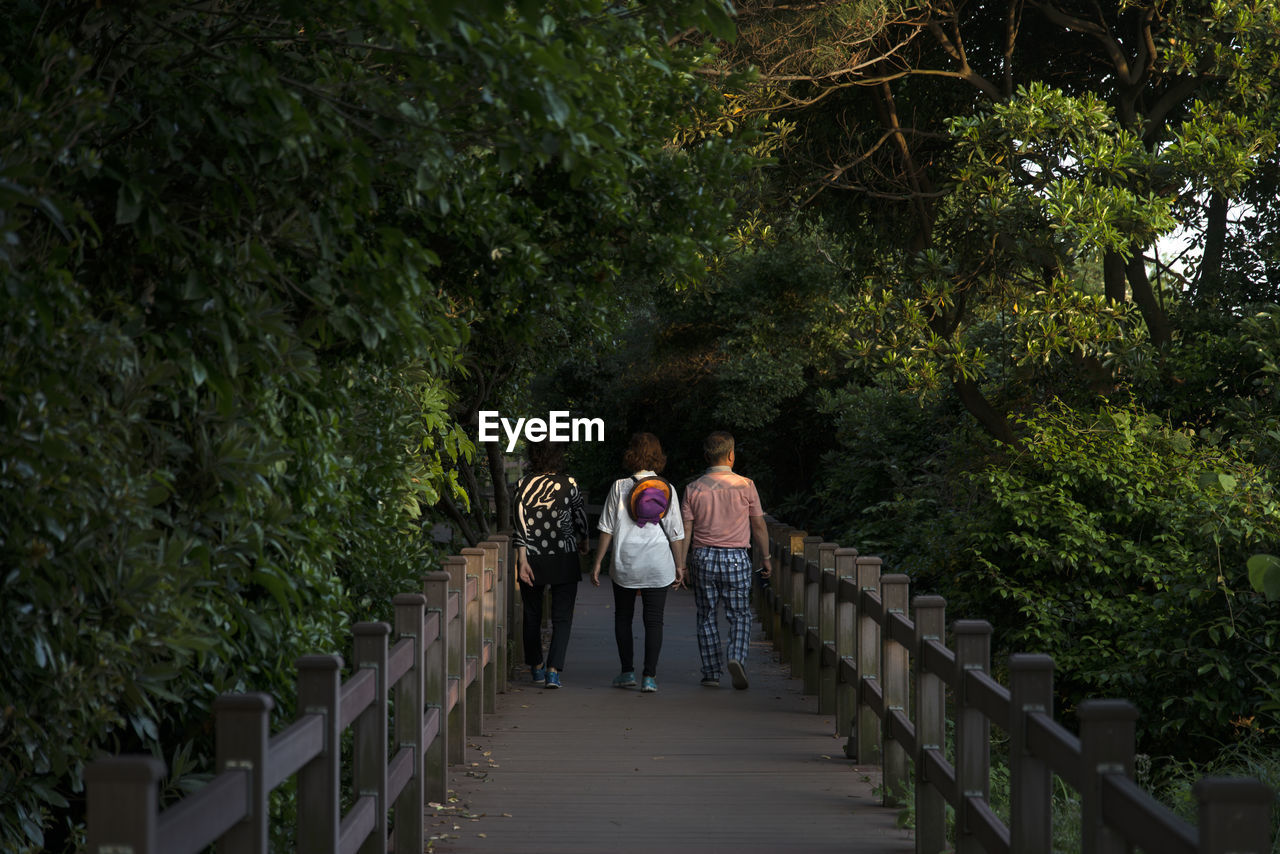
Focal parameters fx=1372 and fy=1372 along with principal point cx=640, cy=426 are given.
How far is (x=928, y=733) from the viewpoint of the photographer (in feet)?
18.4

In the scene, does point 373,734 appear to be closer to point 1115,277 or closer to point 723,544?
point 723,544

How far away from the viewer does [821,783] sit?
714 centimetres

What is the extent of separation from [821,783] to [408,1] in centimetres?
494

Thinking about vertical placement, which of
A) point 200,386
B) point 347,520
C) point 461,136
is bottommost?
point 347,520

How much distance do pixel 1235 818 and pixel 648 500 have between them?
7.30 meters

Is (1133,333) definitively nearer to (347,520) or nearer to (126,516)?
(347,520)

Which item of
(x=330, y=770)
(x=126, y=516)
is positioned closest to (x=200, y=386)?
(x=126, y=516)

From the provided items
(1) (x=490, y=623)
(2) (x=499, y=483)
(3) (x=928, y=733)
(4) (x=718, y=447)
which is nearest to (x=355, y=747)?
(3) (x=928, y=733)

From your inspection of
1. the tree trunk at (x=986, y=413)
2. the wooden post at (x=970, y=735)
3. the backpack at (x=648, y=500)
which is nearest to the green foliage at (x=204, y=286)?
the wooden post at (x=970, y=735)

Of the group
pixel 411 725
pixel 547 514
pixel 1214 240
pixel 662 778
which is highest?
pixel 1214 240

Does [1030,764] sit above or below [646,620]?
above

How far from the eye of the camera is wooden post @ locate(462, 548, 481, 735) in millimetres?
8133

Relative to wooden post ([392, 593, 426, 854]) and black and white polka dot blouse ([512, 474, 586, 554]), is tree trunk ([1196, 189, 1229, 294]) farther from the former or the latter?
wooden post ([392, 593, 426, 854])

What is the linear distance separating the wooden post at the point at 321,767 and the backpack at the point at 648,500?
5.68 metres
